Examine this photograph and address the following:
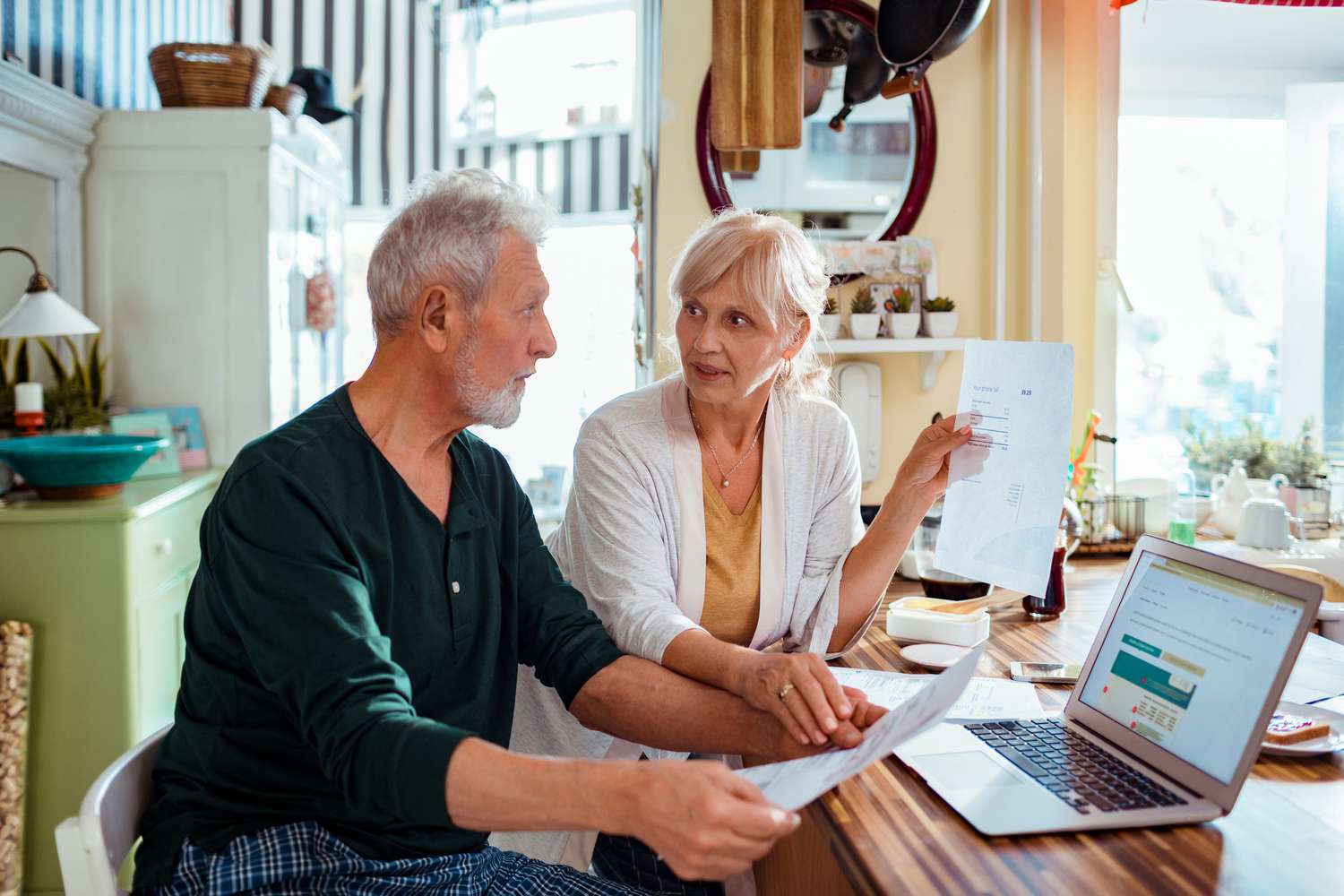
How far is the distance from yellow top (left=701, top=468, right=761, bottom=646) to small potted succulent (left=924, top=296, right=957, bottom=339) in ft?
3.82

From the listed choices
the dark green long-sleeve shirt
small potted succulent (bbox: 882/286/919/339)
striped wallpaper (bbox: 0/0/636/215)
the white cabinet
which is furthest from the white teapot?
striped wallpaper (bbox: 0/0/636/215)

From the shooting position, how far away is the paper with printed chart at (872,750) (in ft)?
3.20

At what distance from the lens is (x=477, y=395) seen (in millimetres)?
1342

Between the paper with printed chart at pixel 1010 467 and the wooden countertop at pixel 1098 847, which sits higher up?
the paper with printed chart at pixel 1010 467

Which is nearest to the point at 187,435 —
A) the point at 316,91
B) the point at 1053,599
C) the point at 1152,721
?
the point at 316,91

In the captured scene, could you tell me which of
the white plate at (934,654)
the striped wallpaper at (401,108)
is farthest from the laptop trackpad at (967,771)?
the striped wallpaper at (401,108)

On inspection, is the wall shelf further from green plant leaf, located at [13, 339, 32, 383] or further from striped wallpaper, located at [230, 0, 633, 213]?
striped wallpaper, located at [230, 0, 633, 213]

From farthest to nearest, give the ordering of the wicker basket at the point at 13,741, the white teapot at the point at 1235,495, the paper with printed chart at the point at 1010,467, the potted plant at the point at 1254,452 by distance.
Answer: the potted plant at the point at 1254,452, the white teapot at the point at 1235,495, the wicker basket at the point at 13,741, the paper with printed chart at the point at 1010,467

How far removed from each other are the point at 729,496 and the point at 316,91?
3.30 metres

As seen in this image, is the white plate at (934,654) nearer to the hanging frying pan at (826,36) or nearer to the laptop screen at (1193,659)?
the laptop screen at (1193,659)

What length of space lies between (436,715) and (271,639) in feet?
0.94

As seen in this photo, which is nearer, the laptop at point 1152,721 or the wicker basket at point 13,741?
the laptop at point 1152,721

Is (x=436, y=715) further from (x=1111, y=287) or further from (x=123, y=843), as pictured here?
(x=1111, y=287)

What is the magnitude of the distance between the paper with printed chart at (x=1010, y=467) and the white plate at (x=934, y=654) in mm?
141
